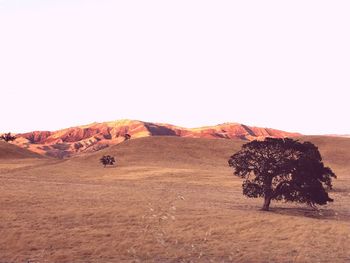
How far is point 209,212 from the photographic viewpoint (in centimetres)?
3612

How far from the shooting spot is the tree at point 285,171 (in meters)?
40.7

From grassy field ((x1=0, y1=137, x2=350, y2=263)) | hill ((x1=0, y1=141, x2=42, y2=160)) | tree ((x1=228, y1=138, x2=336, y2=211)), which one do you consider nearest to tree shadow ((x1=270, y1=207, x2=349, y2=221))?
grassy field ((x1=0, y1=137, x2=350, y2=263))

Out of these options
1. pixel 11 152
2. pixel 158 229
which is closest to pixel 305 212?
pixel 158 229

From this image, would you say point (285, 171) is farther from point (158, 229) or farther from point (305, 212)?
point (158, 229)

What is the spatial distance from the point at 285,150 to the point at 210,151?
78.7 m

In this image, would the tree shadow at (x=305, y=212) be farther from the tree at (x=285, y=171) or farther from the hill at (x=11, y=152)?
the hill at (x=11, y=152)

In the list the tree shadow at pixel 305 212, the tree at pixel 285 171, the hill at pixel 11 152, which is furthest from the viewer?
the hill at pixel 11 152

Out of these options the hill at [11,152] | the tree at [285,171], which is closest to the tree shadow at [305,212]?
the tree at [285,171]

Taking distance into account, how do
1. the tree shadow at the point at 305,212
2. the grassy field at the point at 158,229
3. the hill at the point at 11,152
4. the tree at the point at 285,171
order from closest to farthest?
the grassy field at the point at 158,229, the tree at the point at 285,171, the tree shadow at the point at 305,212, the hill at the point at 11,152

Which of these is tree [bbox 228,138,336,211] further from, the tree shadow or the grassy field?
the grassy field

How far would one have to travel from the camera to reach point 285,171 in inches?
1649

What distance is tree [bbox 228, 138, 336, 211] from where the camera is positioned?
133 feet

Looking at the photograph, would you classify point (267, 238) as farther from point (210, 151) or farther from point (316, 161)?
point (210, 151)

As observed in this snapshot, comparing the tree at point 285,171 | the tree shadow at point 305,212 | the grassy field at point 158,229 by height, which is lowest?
the tree shadow at point 305,212
